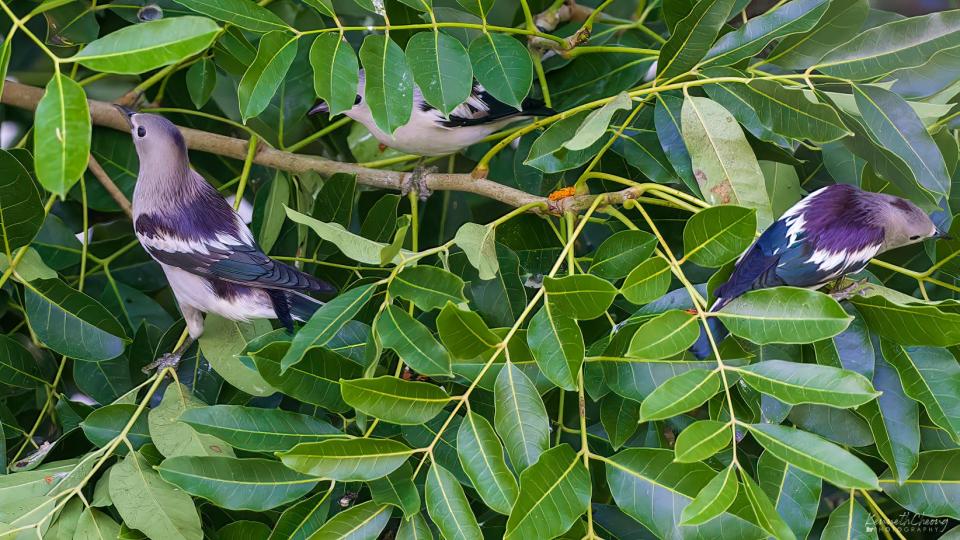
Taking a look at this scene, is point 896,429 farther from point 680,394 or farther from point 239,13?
point 239,13

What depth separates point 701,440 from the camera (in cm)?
111

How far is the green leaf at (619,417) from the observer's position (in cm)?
136

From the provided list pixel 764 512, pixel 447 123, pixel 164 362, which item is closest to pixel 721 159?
pixel 764 512

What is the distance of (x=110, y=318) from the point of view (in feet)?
5.05

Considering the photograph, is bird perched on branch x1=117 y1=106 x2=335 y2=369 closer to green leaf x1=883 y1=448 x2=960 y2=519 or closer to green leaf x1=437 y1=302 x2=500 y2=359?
green leaf x1=437 y1=302 x2=500 y2=359

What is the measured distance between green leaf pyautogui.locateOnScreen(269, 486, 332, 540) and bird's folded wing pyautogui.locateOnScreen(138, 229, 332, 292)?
32 cm

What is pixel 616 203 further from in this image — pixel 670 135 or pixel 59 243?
pixel 59 243

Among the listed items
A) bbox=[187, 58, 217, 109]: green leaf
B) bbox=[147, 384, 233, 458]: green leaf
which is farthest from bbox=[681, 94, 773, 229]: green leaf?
bbox=[187, 58, 217, 109]: green leaf

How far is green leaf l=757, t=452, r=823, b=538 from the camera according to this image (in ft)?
4.22

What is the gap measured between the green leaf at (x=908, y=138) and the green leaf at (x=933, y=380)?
9.3 inches

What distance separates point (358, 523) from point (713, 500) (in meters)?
0.48

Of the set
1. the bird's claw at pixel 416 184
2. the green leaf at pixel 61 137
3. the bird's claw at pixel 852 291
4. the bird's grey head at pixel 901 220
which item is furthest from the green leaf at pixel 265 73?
the bird's grey head at pixel 901 220

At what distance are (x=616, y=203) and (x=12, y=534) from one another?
1019mm

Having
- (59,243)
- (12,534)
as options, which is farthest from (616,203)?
(59,243)
